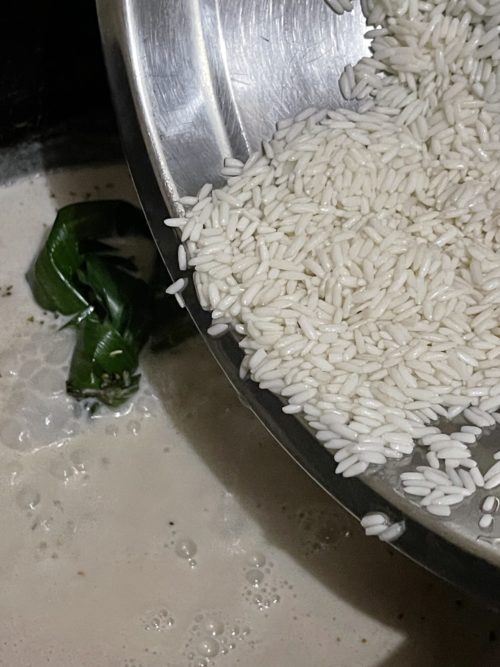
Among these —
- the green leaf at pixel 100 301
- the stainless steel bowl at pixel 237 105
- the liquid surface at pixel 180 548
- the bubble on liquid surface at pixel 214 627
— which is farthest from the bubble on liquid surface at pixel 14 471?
the stainless steel bowl at pixel 237 105

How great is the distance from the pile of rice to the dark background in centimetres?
47

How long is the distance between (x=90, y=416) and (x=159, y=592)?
0.27 metres

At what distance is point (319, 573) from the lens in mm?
1236

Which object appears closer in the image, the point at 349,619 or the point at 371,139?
the point at 371,139

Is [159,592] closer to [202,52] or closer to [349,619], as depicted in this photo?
[349,619]

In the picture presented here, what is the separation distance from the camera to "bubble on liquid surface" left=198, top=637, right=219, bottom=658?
119 cm

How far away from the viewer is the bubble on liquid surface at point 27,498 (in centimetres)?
126

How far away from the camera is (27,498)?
4.15 ft

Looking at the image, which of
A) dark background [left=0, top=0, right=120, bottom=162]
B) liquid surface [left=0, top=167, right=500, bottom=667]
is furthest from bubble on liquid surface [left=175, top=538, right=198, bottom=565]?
dark background [left=0, top=0, right=120, bottom=162]

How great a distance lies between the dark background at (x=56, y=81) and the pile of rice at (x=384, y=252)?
1.54 ft

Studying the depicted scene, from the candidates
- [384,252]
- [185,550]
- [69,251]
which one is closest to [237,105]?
[384,252]

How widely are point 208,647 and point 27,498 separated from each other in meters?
0.33

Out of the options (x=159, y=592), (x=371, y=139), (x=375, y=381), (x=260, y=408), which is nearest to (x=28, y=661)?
(x=159, y=592)

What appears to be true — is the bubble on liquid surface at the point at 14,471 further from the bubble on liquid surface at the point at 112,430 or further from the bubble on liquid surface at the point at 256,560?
the bubble on liquid surface at the point at 256,560
